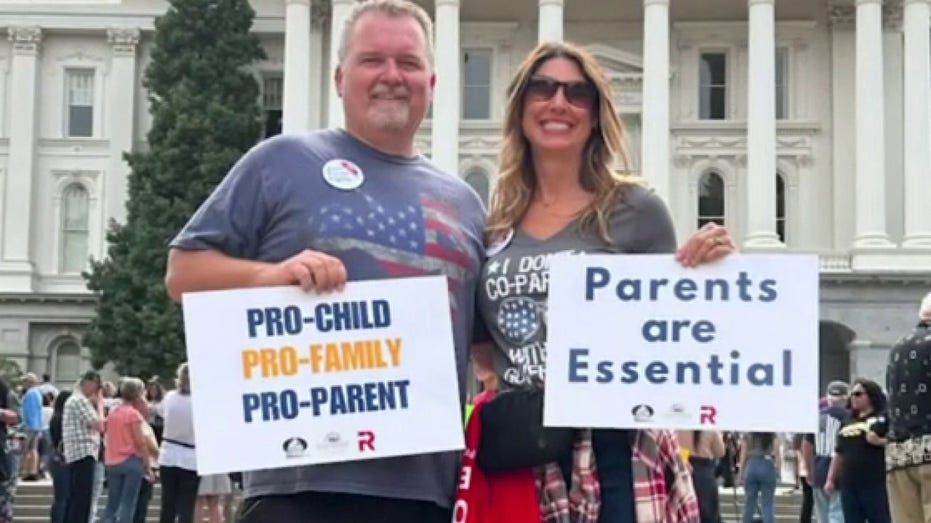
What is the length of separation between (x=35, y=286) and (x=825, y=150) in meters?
24.4

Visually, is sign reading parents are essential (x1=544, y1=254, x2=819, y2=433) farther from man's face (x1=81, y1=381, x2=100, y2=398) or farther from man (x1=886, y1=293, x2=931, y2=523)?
man's face (x1=81, y1=381, x2=100, y2=398)

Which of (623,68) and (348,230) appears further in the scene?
(623,68)

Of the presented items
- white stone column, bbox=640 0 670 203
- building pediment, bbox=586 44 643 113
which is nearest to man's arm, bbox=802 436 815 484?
white stone column, bbox=640 0 670 203

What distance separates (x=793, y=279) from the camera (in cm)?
479

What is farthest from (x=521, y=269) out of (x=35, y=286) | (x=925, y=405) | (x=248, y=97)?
(x=35, y=286)

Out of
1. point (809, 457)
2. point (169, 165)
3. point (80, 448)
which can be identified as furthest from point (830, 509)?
point (169, 165)

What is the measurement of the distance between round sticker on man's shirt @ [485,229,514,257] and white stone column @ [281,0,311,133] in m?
40.2

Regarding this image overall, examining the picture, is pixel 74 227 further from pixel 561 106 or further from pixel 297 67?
pixel 561 106

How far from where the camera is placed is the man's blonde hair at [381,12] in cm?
462

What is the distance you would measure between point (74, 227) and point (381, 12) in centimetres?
4755

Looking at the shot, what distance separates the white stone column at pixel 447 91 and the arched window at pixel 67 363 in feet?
43.3

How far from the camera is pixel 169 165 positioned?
1770 inches

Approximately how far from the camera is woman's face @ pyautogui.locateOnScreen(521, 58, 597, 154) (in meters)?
4.92

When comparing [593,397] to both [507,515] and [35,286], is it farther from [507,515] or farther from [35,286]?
[35,286]
